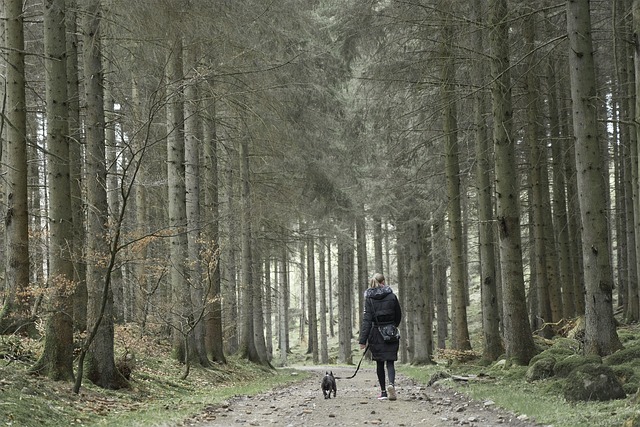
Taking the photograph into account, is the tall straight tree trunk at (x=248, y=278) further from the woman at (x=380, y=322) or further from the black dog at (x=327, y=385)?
the woman at (x=380, y=322)

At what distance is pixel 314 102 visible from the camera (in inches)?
824

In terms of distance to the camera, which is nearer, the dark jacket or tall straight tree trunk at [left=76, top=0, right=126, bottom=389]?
tall straight tree trunk at [left=76, top=0, right=126, bottom=389]

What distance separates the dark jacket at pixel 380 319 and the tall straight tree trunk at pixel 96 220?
13.0ft

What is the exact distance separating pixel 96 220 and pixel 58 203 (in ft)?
2.29

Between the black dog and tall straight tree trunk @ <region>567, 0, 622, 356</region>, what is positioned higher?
tall straight tree trunk @ <region>567, 0, 622, 356</region>

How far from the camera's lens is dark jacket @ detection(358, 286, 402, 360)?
10.4 metres

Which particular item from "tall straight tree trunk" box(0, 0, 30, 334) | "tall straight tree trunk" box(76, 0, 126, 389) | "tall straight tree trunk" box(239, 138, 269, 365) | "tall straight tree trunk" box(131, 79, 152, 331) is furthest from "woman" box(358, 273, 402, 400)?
"tall straight tree trunk" box(239, 138, 269, 365)

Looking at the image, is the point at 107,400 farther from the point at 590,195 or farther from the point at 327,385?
the point at 590,195

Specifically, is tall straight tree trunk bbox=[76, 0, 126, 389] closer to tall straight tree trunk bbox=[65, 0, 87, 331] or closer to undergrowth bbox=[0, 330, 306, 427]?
tall straight tree trunk bbox=[65, 0, 87, 331]

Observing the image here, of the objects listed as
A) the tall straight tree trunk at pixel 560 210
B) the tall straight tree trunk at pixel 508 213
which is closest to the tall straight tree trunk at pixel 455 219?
the tall straight tree trunk at pixel 560 210

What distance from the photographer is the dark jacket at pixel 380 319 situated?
10359mm

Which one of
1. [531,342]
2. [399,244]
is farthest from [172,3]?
[399,244]

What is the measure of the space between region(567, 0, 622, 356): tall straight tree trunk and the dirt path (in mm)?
2187

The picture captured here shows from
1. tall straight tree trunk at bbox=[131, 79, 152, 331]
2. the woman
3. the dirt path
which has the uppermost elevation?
tall straight tree trunk at bbox=[131, 79, 152, 331]
